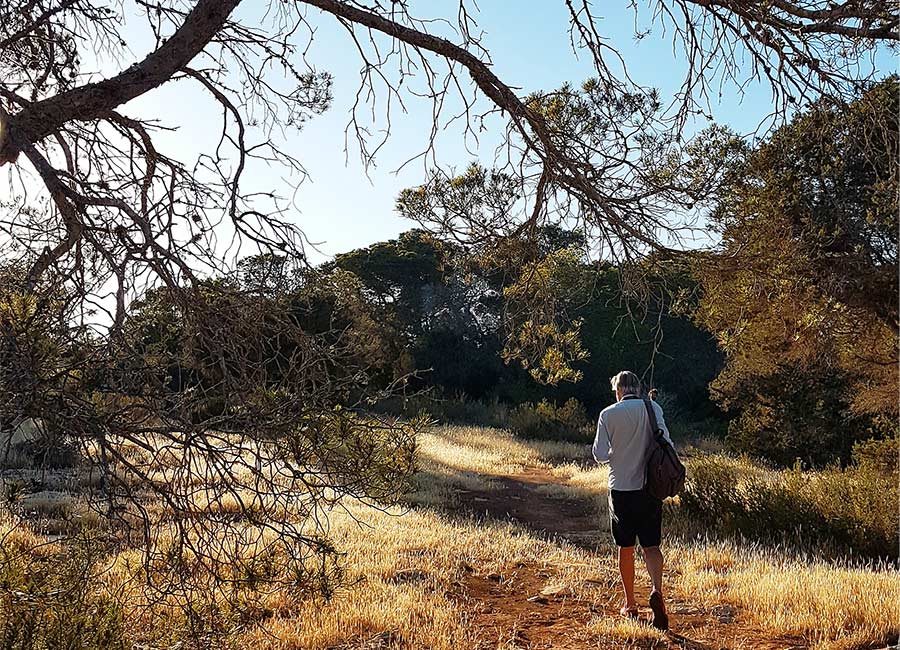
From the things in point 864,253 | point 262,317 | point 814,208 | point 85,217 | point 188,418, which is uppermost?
point 814,208

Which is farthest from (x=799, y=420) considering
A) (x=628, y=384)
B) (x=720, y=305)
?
(x=628, y=384)

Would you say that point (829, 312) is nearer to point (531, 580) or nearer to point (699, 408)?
point (531, 580)

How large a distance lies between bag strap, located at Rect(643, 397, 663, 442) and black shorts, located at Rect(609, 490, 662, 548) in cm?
38

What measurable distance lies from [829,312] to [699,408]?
16.0 m

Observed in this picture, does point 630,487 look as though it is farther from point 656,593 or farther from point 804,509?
point 804,509

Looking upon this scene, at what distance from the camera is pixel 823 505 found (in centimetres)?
935

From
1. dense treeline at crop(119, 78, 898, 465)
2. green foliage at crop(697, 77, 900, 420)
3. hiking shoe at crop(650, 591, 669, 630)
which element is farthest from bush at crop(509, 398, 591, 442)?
hiking shoe at crop(650, 591, 669, 630)

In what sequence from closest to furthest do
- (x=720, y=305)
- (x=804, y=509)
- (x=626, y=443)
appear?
(x=626, y=443) → (x=720, y=305) → (x=804, y=509)

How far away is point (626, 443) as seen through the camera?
558 cm

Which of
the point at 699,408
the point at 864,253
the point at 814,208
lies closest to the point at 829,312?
the point at 864,253

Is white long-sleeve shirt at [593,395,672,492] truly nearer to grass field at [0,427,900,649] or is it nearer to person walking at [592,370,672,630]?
person walking at [592,370,672,630]

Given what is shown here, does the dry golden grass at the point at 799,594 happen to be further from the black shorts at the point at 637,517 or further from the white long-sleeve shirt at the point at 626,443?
the white long-sleeve shirt at the point at 626,443

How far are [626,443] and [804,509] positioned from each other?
15.9 ft

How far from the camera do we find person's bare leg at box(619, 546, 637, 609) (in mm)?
5559
